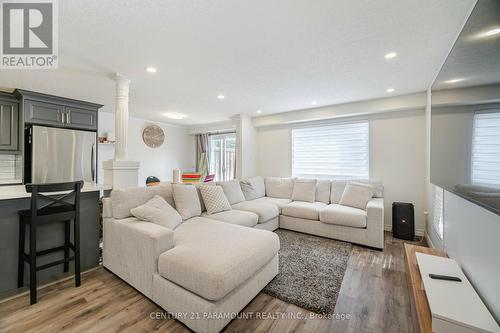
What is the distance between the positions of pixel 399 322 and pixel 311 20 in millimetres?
2478

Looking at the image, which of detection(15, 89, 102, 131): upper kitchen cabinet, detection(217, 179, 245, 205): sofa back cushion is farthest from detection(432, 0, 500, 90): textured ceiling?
detection(15, 89, 102, 131): upper kitchen cabinet

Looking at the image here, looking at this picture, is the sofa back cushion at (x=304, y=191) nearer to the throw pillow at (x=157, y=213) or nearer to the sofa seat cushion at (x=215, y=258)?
the sofa seat cushion at (x=215, y=258)

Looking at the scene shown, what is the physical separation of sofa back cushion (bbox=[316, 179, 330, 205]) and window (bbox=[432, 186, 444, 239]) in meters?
1.56

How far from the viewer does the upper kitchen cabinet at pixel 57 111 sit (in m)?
3.23

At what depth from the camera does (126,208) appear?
2197 millimetres

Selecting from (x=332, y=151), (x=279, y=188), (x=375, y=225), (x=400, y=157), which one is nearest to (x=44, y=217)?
(x=279, y=188)

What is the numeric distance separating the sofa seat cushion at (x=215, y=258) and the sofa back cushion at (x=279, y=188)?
7.85ft

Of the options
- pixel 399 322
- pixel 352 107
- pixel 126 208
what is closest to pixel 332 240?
pixel 399 322

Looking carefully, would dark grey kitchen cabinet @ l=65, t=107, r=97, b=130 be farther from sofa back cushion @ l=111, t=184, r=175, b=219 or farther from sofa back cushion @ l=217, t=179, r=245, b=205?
sofa back cushion @ l=217, t=179, r=245, b=205

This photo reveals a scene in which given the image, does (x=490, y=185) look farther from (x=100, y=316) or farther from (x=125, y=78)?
(x=125, y=78)

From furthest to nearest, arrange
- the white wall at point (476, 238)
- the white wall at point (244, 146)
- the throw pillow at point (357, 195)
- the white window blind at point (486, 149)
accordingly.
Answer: the white wall at point (244, 146) → the throw pillow at point (357, 195) → the white wall at point (476, 238) → the white window blind at point (486, 149)

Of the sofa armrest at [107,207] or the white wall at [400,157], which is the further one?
the white wall at [400,157]

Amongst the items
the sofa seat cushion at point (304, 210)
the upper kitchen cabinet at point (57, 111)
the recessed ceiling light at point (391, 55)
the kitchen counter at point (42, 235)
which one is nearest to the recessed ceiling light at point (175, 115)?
the upper kitchen cabinet at point (57, 111)

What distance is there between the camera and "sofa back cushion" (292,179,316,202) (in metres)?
3.97
